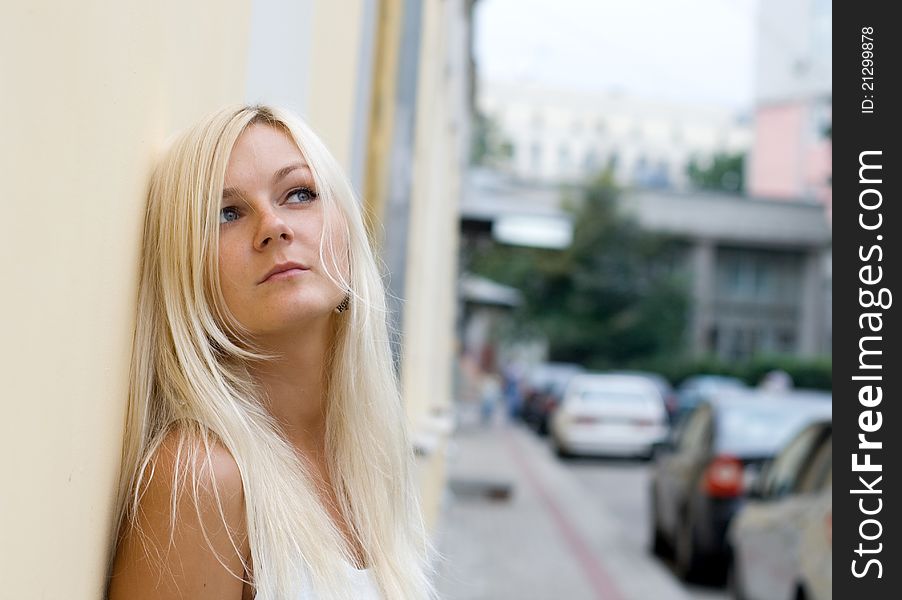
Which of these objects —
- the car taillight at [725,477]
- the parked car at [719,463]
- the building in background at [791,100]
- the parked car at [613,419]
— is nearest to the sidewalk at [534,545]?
the parked car at [719,463]

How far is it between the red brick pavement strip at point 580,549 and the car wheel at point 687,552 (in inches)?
23.7

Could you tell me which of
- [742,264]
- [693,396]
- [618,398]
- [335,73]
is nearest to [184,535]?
[335,73]

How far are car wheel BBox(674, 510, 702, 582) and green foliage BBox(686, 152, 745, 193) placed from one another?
61829 mm

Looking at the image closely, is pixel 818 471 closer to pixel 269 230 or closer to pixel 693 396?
pixel 269 230

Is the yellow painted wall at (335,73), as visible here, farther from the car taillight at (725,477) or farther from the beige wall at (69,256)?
the car taillight at (725,477)

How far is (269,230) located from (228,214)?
10cm

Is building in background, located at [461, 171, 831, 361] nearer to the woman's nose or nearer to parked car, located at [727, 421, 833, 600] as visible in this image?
parked car, located at [727, 421, 833, 600]

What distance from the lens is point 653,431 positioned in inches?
786

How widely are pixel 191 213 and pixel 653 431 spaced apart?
18.9 metres

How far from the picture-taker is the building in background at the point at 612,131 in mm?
74000
